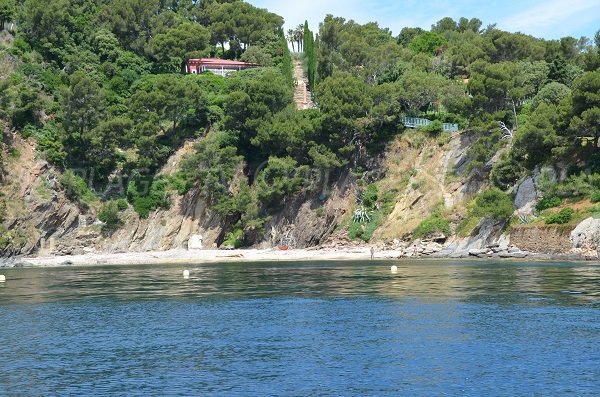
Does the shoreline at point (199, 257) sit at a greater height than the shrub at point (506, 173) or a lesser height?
lesser

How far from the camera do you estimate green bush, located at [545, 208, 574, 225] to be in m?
71.2

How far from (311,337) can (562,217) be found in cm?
4427

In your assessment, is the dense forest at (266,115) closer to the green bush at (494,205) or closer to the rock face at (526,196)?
the green bush at (494,205)

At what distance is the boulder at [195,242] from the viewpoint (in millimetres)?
95938

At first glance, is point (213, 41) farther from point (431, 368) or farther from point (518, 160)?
point (431, 368)

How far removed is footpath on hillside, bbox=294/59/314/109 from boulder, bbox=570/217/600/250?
53488mm

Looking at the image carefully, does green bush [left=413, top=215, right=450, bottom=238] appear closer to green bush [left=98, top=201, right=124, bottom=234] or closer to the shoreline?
the shoreline

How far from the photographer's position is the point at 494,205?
7731 cm

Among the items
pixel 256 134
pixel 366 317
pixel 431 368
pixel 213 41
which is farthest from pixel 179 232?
pixel 431 368

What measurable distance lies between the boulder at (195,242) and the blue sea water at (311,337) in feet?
127

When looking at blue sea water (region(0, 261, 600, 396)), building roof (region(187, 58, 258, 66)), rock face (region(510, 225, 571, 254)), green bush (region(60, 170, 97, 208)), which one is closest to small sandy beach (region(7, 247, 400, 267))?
green bush (region(60, 170, 97, 208))

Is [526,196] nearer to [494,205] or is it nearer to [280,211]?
[494,205]

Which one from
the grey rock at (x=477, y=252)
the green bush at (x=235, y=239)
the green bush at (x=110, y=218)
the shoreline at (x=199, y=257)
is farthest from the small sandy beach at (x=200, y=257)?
the grey rock at (x=477, y=252)

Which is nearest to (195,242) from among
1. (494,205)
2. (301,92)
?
(301,92)
